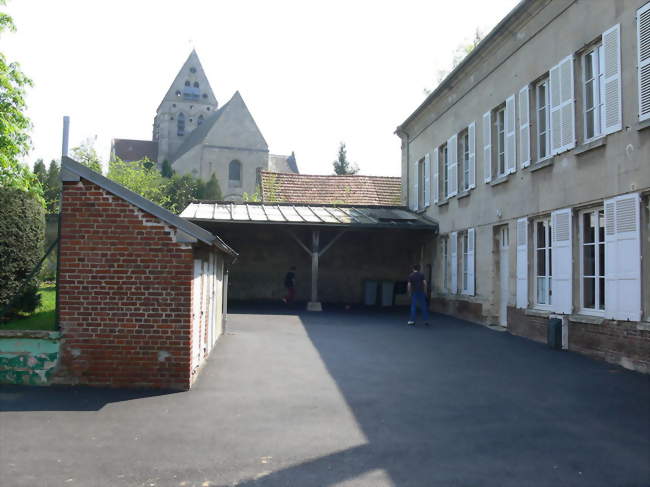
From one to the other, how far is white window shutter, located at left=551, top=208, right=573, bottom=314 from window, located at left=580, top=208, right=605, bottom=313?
0.22 metres

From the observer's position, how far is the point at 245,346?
10.9m

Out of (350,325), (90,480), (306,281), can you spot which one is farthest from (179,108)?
(90,480)

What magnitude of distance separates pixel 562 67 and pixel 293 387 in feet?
27.1

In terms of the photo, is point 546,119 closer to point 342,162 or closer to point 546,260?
point 546,260

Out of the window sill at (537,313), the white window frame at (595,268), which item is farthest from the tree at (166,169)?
the white window frame at (595,268)

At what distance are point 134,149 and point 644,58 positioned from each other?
2910 inches

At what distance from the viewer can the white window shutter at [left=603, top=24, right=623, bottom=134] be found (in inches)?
381

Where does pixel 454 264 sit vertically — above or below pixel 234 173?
below

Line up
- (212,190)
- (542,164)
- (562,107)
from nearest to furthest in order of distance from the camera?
(562,107) → (542,164) → (212,190)

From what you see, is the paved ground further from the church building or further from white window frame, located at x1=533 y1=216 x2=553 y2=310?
the church building

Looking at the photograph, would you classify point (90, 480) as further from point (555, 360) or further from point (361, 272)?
point (361, 272)

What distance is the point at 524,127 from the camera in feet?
43.5

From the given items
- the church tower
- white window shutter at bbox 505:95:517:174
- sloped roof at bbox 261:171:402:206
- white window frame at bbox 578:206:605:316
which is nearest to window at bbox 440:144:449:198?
white window shutter at bbox 505:95:517:174

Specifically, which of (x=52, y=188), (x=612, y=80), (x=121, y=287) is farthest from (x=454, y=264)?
(x=52, y=188)
